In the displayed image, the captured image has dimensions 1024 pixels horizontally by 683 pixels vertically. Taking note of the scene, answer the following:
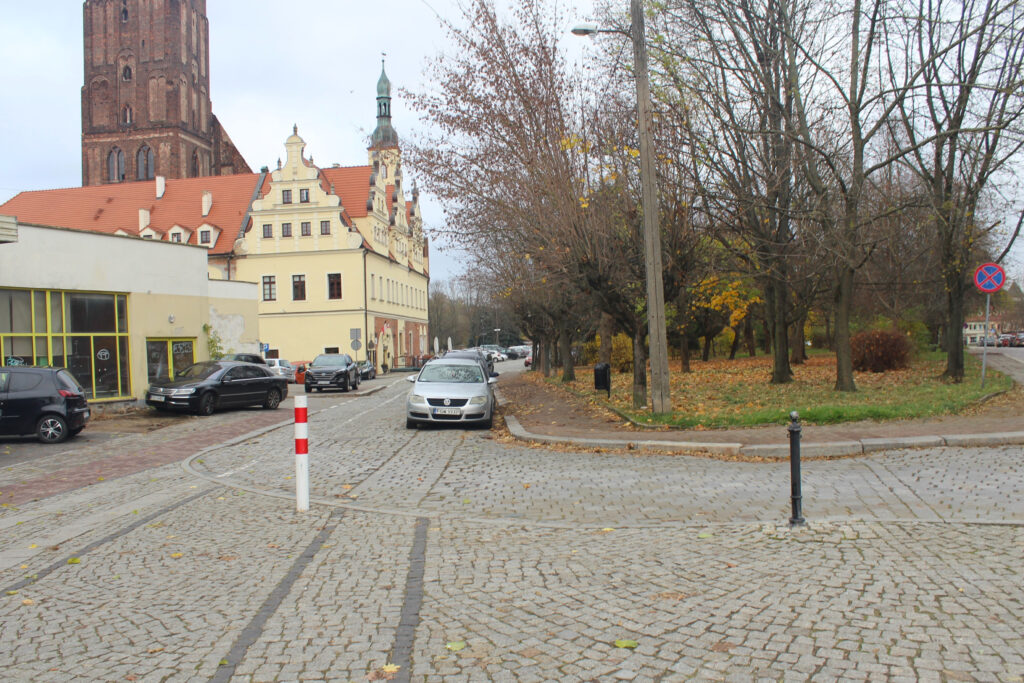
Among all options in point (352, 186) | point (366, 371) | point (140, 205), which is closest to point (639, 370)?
point (366, 371)

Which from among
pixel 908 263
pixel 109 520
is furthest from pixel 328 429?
pixel 908 263

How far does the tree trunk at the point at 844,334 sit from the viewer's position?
66.4 feet

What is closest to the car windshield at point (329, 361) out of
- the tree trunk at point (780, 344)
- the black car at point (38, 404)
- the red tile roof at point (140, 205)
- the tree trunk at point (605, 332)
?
the tree trunk at point (605, 332)

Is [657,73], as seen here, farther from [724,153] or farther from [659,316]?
[659,316]

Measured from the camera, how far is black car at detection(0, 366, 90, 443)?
49.7 feet

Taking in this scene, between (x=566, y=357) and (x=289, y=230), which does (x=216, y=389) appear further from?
(x=289, y=230)

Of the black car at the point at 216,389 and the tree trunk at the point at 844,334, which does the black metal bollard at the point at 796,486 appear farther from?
the black car at the point at 216,389

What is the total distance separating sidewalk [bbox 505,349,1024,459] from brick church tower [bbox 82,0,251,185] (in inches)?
2662

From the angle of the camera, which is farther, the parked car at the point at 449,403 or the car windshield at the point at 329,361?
the car windshield at the point at 329,361

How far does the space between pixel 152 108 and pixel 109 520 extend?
243 feet

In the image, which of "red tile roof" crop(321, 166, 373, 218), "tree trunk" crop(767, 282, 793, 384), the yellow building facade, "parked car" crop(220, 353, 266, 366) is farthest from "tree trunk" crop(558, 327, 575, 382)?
"red tile roof" crop(321, 166, 373, 218)

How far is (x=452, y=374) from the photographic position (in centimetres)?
1833

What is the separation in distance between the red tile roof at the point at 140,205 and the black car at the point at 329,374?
2927 cm

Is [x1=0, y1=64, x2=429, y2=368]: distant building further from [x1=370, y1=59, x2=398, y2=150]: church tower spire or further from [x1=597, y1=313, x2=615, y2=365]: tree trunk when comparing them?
[x1=597, y1=313, x2=615, y2=365]: tree trunk
